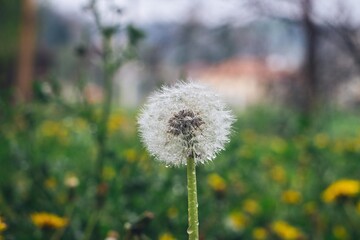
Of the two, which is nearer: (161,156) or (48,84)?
(161,156)

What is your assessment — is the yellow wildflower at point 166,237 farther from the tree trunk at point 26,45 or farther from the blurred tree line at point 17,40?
the tree trunk at point 26,45

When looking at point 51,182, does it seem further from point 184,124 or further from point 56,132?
point 56,132

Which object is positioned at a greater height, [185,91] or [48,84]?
[48,84]

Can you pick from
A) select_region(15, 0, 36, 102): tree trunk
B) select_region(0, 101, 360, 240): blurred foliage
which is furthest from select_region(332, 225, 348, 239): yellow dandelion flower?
select_region(15, 0, 36, 102): tree trunk

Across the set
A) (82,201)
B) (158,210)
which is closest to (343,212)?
(158,210)

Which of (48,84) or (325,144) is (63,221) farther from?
(325,144)

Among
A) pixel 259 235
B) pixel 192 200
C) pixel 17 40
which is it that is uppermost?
pixel 17 40

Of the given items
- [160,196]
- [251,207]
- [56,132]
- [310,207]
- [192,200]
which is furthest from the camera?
[56,132]

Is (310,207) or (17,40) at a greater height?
(17,40)

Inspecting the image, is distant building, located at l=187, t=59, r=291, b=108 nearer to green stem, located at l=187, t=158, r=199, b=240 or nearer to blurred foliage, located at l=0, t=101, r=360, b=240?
green stem, located at l=187, t=158, r=199, b=240

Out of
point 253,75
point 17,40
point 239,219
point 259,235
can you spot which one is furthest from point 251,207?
point 17,40
